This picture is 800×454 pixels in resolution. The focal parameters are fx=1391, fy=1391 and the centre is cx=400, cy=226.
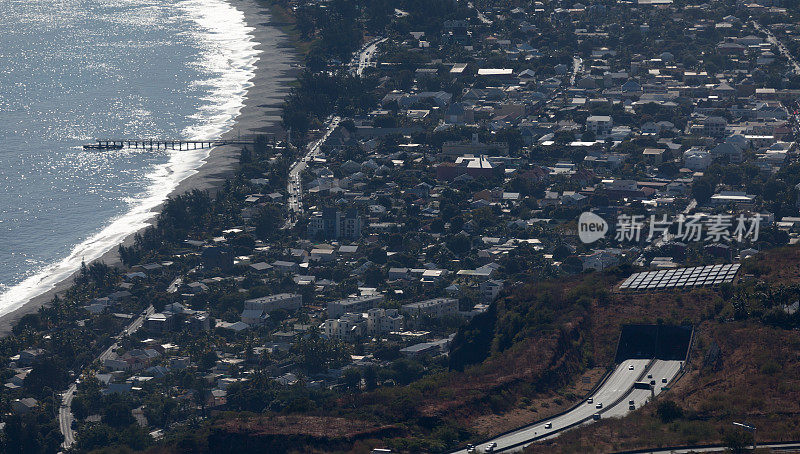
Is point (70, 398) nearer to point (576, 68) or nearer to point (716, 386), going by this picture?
point (716, 386)

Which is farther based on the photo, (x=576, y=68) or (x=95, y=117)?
(x=576, y=68)

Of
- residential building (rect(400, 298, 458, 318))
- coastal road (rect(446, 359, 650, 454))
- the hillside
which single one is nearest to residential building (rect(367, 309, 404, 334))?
residential building (rect(400, 298, 458, 318))

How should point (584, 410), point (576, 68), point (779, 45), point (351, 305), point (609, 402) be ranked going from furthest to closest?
point (779, 45) < point (576, 68) < point (351, 305) < point (609, 402) < point (584, 410)

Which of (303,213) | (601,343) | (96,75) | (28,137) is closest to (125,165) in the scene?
(28,137)

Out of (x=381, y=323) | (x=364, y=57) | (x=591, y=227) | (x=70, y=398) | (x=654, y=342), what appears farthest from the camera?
(x=364, y=57)

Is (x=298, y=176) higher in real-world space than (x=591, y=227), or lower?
lower

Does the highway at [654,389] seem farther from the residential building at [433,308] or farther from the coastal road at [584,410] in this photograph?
the residential building at [433,308]

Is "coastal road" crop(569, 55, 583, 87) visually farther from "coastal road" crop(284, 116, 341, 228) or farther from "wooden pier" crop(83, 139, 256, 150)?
"wooden pier" crop(83, 139, 256, 150)

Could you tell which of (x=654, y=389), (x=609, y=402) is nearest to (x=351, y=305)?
(x=654, y=389)
